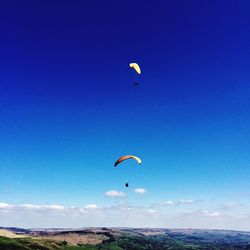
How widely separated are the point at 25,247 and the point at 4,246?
37.3 feet

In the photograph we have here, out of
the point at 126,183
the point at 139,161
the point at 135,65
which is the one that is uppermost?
the point at 135,65

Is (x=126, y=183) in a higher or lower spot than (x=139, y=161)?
lower

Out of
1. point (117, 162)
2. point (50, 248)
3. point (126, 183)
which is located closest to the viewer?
point (126, 183)

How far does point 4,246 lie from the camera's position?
6033 inches

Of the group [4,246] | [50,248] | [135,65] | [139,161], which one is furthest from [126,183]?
[50,248]

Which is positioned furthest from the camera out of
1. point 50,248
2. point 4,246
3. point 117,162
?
point 50,248

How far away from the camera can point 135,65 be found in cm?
6919

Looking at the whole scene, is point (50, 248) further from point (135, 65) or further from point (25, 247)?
point (135, 65)

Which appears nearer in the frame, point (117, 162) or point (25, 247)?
point (117, 162)

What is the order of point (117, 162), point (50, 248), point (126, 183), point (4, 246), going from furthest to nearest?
point (50, 248)
point (4, 246)
point (117, 162)
point (126, 183)

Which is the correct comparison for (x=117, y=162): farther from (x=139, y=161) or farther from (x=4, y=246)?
(x=4, y=246)

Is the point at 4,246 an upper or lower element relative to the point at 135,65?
lower

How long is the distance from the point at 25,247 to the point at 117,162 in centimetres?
11831

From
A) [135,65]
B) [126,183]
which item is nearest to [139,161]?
[126,183]
